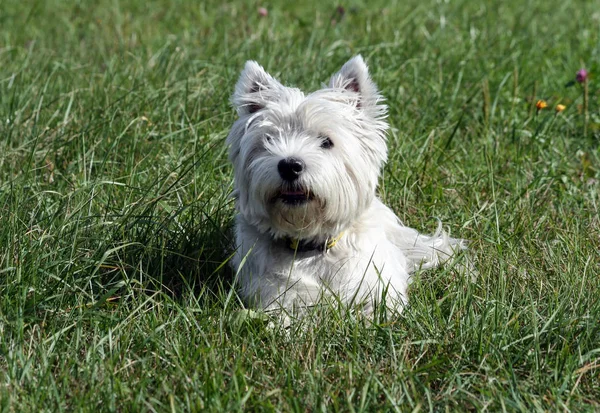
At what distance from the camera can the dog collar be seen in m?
4.25

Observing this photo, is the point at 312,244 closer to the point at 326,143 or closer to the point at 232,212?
the point at 326,143

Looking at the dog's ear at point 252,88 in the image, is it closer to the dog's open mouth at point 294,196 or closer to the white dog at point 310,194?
the white dog at point 310,194

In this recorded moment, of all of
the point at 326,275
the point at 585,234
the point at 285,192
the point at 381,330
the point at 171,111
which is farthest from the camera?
the point at 171,111

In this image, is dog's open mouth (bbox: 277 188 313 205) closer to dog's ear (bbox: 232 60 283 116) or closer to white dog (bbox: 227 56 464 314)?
white dog (bbox: 227 56 464 314)

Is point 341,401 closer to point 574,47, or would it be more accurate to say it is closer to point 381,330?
point 381,330

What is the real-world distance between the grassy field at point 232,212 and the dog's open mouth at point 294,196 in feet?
1.60

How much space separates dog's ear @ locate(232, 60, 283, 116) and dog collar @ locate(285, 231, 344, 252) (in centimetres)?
64

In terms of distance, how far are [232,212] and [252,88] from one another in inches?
30.3

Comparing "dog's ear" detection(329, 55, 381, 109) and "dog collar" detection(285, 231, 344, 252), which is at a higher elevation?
"dog's ear" detection(329, 55, 381, 109)

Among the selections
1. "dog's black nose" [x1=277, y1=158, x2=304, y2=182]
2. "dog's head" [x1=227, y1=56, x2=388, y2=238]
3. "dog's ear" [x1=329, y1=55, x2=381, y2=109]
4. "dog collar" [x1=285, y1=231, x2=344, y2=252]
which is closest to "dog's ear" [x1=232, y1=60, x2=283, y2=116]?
"dog's head" [x1=227, y1=56, x2=388, y2=238]

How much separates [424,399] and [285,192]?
1.10 metres

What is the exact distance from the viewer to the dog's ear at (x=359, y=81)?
4.28 metres

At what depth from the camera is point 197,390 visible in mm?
3211

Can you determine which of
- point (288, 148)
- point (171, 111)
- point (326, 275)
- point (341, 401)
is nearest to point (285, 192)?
point (288, 148)
